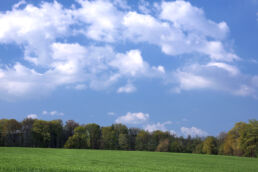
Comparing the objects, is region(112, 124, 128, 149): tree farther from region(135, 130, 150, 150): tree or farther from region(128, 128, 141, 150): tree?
region(135, 130, 150, 150): tree

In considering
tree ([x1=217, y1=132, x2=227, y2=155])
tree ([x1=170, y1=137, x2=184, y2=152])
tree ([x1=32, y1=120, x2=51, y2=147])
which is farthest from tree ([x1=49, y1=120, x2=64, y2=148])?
tree ([x1=217, y1=132, x2=227, y2=155])

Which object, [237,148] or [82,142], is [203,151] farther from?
[82,142]

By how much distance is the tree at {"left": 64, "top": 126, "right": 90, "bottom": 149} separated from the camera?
110438 mm

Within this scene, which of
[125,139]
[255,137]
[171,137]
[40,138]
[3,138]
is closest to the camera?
[255,137]

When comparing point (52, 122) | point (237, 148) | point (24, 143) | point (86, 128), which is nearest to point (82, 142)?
point (86, 128)

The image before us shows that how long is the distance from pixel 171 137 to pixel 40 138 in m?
63.0

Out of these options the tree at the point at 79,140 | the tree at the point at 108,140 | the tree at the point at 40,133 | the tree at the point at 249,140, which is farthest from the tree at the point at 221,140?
→ the tree at the point at 40,133

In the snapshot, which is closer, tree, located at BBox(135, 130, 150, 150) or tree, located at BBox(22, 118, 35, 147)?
tree, located at BBox(22, 118, 35, 147)

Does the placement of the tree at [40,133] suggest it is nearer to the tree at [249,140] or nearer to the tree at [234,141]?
the tree at [234,141]

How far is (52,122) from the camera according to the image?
11575 cm

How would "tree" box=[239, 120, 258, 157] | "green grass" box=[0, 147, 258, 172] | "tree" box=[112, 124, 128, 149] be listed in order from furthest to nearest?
"tree" box=[112, 124, 128, 149] → "tree" box=[239, 120, 258, 157] → "green grass" box=[0, 147, 258, 172]

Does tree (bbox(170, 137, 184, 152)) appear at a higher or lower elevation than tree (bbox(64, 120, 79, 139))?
lower

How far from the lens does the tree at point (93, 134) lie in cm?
12044

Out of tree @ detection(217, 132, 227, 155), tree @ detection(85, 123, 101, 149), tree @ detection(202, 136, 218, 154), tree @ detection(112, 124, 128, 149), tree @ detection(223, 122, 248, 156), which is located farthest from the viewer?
tree @ detection(112, 124, 128, 149)
